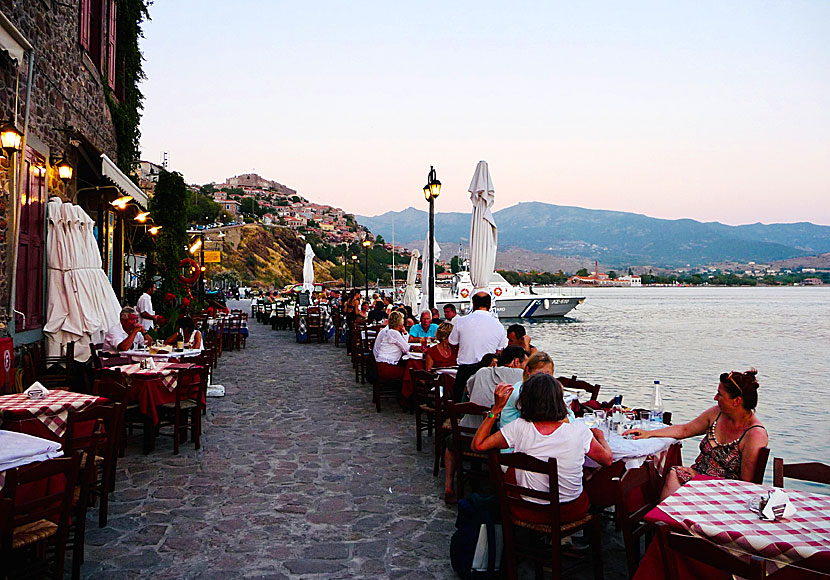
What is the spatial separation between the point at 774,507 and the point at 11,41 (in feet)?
24.0

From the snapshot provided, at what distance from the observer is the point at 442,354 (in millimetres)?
7773

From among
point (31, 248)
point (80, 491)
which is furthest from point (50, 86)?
point (80, 491)

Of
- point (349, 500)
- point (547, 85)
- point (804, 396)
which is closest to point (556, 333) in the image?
point (547, 85)

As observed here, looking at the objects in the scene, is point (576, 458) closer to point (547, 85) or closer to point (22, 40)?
point (22, 40)

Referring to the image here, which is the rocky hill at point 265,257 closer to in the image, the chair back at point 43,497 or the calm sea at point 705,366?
the calm sea at point 705,366

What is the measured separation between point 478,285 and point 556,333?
20.6 m

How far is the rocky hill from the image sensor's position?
7488 centimetres

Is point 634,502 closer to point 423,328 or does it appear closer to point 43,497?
point 43,497

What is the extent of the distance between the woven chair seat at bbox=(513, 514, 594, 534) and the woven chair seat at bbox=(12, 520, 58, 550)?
2.53 meters

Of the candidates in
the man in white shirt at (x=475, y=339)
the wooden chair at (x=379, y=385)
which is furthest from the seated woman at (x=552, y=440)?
the wooden chair at (x=379, y=385)

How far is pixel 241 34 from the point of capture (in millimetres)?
22984

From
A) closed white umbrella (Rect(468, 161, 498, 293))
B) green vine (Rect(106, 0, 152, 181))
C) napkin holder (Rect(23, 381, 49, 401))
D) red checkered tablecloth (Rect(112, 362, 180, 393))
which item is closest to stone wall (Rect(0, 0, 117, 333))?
red checkered tablecloth (Rect(112, 362, 180, 393))

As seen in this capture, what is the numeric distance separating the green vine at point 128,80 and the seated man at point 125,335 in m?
6.18

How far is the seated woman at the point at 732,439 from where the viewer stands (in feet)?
11.3
